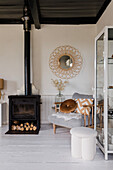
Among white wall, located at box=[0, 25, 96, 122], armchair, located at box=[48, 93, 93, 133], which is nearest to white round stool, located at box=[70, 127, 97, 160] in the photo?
armchair, located at box=[48, 93, 93, 133]

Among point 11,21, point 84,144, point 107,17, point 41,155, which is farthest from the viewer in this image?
point 11,21

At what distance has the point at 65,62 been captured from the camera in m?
4.80

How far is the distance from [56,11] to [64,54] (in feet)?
3.86

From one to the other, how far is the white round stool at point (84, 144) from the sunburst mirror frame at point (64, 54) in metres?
2.47

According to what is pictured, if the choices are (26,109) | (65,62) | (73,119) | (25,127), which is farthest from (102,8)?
(25,127)

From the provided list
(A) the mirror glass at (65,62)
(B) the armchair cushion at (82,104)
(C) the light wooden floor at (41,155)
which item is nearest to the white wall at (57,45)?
(A) the mirror glass at (65,62)

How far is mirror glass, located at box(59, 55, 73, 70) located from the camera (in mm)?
4793

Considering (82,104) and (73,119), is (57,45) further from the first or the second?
(73,119)

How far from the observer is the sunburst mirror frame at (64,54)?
15.7 feet

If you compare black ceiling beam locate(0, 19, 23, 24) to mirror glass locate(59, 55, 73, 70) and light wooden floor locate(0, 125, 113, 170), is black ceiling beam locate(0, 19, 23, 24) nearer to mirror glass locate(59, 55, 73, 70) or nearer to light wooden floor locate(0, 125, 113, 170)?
mirror glass locate(59, 55, 73, 70)

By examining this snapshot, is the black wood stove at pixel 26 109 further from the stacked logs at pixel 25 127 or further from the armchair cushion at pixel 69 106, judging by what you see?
the armchair cushion at pixel 69 106

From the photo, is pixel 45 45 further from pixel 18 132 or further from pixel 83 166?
pixel 83 166

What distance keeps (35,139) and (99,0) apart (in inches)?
132

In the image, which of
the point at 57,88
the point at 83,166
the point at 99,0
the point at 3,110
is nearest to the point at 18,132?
the point at 3,110
